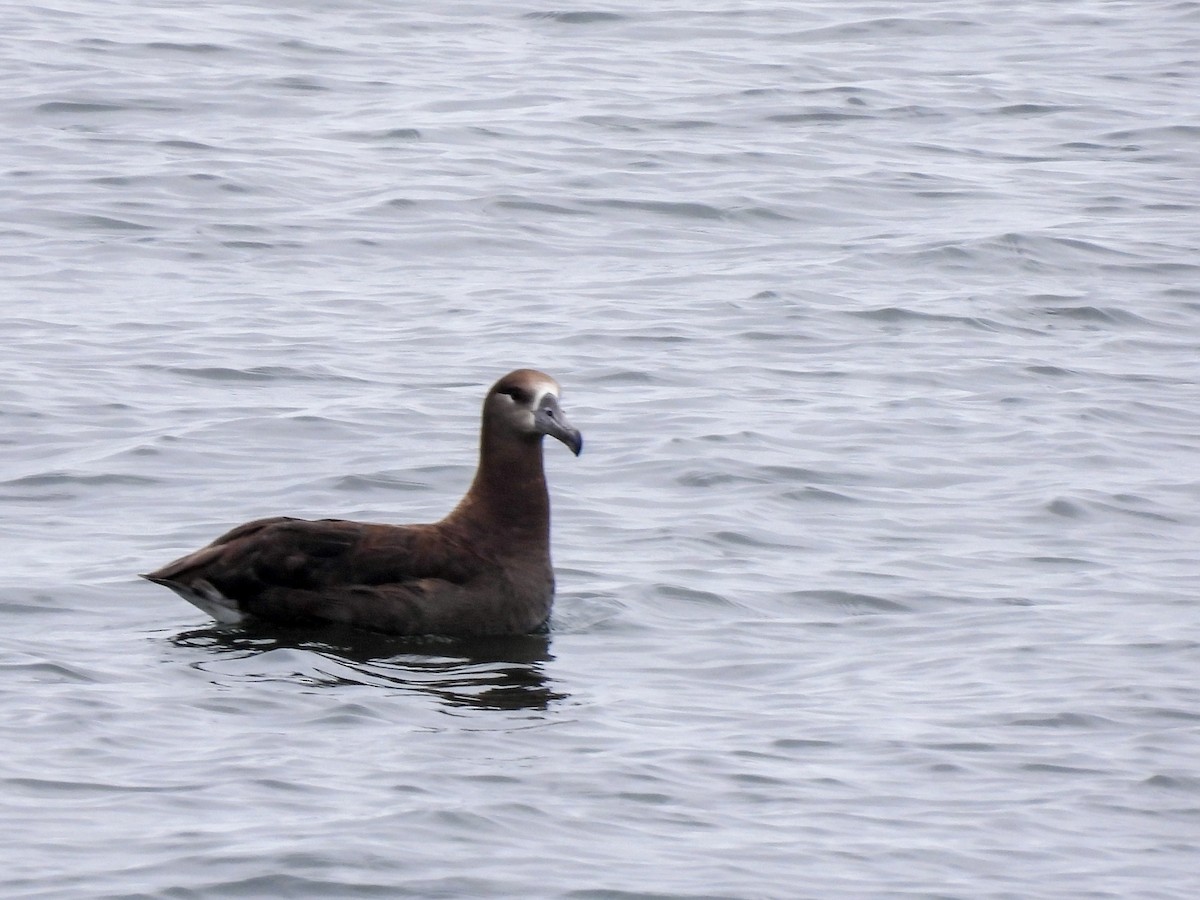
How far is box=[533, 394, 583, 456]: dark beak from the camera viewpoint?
11.0 meters

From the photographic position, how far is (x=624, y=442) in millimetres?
14227

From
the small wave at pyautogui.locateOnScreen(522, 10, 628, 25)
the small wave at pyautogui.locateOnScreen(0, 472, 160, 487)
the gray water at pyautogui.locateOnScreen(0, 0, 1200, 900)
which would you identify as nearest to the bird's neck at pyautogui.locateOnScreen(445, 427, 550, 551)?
the gray water at pyautogui.locateOnScreen(0, 0, 1200, 900)

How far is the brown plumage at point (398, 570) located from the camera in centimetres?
1054

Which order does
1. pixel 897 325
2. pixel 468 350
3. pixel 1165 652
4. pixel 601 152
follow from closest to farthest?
pixel 1165 652 < pixel 468 350 < pixel 897 325 < pixel 601 152

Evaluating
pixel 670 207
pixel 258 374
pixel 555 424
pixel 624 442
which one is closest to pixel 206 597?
pixel 555 424

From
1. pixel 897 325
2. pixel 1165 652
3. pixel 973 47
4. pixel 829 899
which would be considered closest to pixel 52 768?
pixel 829 899

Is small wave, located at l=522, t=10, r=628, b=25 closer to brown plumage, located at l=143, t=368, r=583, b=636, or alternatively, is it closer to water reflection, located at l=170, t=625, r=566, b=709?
brown plumage, located at l=143, t=368, r=583, b=636

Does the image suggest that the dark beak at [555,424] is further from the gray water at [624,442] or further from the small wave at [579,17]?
the small wave at [579,17]

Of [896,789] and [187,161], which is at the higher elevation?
[187,161]

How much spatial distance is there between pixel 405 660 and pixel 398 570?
21.5 inches

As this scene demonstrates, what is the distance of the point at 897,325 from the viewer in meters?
17.2

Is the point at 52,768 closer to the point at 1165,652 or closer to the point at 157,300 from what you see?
the point at 1165,652

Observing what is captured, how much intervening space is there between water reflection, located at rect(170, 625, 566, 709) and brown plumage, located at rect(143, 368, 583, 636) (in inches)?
3.1

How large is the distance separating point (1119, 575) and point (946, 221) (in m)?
8.75
